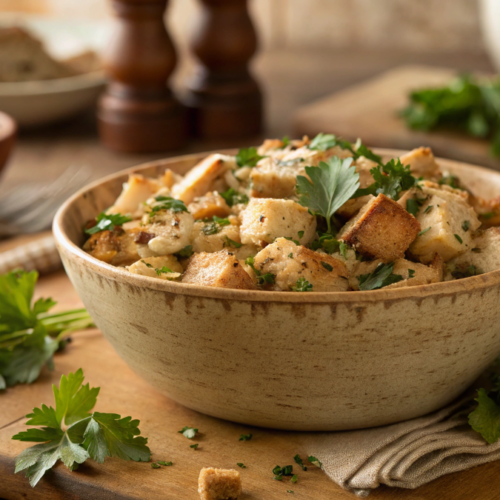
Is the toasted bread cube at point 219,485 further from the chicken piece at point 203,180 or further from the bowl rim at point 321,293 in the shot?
the chicken piece at point 203,180

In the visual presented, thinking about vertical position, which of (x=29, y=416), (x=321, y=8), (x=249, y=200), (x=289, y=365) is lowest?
(x=321, y=8)

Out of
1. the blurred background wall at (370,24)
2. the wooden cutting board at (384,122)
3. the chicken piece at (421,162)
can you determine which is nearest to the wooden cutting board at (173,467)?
the chicken piece at (421,162)

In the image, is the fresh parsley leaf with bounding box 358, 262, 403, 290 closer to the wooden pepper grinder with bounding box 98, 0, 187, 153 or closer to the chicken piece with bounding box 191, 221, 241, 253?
the chicken piece with bounding box 191, 221, 241, 253

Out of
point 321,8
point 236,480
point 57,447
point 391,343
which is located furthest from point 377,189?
point 321,8

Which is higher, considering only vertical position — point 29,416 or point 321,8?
point 29,416

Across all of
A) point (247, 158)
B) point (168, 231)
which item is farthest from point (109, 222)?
point (247, 158)

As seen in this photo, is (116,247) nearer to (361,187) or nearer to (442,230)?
(361,187)

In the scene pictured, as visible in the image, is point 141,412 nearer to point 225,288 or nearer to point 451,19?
point 225,288

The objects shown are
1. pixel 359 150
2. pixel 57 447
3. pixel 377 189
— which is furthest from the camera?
pixel 359 150
